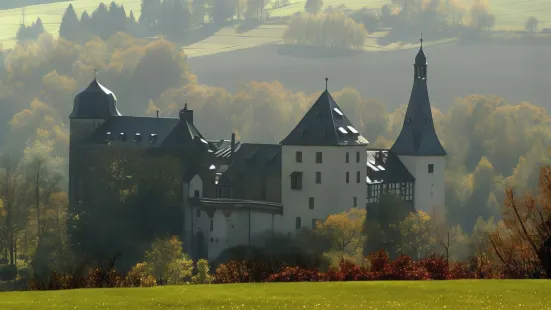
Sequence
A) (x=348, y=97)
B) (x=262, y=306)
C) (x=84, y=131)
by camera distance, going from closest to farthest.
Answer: (x=262, y=306) < (x=84, y=131) < (x=348, y=97)

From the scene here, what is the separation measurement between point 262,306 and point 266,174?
61.1m

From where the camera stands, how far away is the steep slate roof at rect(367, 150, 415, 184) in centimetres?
10588

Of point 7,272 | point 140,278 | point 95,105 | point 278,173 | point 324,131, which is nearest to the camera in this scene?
point 140,278

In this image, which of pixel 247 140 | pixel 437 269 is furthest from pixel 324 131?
pixel 247 140

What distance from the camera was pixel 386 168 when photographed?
107500mm

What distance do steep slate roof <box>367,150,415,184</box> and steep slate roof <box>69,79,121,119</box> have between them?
17.8m

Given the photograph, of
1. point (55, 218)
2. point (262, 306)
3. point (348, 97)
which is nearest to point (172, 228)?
point (55, 218)

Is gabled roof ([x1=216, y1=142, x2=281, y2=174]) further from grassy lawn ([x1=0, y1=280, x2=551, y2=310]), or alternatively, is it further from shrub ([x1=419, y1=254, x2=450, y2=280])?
grassy lawn ([x1=0, y1=280, x2=551, y2=310])

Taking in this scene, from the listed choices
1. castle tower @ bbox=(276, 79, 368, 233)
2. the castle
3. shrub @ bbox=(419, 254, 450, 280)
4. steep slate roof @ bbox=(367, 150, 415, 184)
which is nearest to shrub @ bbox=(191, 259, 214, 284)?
the castle

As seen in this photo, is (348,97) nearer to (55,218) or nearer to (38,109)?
(38,109)

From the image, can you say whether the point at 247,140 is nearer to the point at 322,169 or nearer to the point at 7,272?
the point at 322,169

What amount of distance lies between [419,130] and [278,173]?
1416 centimetres

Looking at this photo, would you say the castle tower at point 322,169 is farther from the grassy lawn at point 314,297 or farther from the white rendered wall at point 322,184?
the grassy lawn at point 314,297

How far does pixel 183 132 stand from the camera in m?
107
